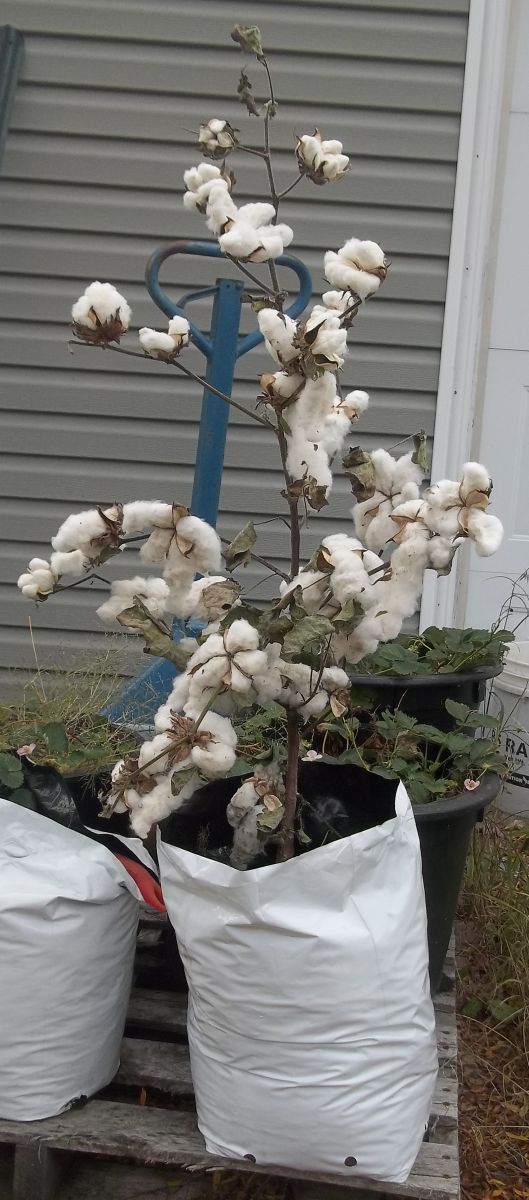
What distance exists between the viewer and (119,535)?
45.1 inches

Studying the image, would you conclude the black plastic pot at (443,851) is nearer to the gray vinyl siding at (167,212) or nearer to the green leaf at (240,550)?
the green leaf at (240,550)

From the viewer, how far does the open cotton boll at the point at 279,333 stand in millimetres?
1043

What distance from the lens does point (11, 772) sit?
→ 1.51 m

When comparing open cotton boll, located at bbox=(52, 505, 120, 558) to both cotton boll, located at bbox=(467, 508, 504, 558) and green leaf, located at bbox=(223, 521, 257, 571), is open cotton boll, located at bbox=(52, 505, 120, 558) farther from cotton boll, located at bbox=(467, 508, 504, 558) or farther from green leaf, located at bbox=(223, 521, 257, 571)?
cotton boll, located at bbox=(467, 508, 504, 558)

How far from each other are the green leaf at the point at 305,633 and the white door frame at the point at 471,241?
5.32ft

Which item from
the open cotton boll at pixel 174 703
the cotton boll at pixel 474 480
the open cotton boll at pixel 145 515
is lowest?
the open cotton boll at pixel 174 703

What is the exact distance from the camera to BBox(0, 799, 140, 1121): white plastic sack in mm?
1319

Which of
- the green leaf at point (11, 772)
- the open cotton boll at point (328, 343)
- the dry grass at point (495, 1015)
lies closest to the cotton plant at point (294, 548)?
the open cotton boll at point (328, 343)

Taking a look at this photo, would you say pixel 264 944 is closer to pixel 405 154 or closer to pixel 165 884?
pixel 165 884

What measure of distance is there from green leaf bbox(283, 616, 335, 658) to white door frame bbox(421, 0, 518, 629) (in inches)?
63.9

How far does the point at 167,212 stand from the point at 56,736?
1521mm

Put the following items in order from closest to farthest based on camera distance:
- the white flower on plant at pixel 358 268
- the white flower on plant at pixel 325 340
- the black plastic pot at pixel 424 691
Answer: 1. the white flower on plant at pixel 325 340
2. the white flower on plant at pixel 358 268
3. the black plastic pot at pixel 424 691

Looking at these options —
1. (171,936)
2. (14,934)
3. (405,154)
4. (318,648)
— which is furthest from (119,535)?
(405,154)

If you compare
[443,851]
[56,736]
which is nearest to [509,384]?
[443,851]
